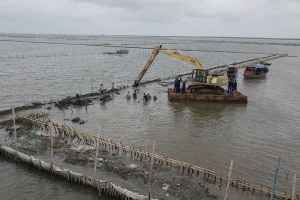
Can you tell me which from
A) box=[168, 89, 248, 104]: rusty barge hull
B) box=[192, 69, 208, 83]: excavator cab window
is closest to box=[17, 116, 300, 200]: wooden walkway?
box=[168, 89, 248, 104]: rusty barge hull

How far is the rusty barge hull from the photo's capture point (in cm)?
3147

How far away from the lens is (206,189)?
1464 centimetres

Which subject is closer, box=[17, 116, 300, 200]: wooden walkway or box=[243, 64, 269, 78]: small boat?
box=[17, 116, 300, 200]: wooden walkway

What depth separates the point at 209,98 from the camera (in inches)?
1252

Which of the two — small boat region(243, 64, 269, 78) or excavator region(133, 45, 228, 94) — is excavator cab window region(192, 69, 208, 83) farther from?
small boat region(243, 64, 269, 78)

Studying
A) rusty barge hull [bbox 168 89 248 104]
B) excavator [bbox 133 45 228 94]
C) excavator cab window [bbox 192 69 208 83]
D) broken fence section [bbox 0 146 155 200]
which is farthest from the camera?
rusty barge hull [bbox 168 89 248 104]

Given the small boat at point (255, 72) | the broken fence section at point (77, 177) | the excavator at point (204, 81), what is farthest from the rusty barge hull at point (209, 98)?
the broken fence section at point (77, 177)

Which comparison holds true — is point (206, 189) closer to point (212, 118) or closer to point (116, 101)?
point (212, 118)

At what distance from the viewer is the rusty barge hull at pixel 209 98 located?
31469mm

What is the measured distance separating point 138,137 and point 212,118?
330 inches

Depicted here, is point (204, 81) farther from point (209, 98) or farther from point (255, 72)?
point (255, 72)

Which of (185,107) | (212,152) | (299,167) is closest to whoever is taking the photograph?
(299,167)

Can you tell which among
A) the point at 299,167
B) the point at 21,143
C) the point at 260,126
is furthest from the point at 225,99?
the point at 21,143

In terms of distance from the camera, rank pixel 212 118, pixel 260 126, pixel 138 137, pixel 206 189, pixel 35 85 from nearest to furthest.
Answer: pixel 206 189
pixel 138 137
pixel 260 126
pixel 212 118
pixel 35 85
